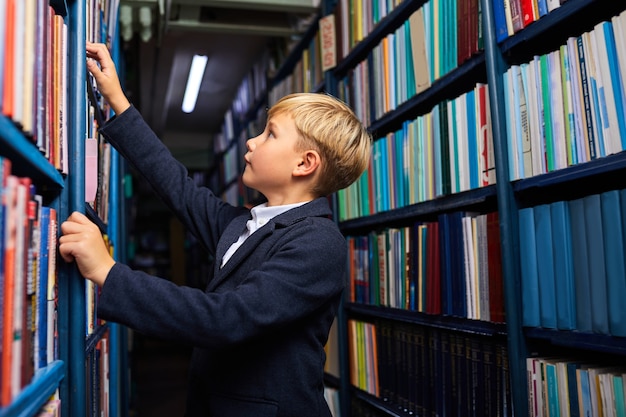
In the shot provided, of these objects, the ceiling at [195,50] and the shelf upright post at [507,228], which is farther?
the ceiling at [195,50]

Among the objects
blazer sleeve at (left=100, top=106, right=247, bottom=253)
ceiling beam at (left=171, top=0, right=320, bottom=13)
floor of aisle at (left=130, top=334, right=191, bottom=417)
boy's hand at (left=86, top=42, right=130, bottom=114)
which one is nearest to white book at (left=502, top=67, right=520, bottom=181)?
blazer sleeve at (left=100, top=106, right=247, bottom=253)

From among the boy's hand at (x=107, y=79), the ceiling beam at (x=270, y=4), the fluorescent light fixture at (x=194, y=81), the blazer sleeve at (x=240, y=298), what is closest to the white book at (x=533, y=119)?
the blazer sleeve at (x=240, y=298)

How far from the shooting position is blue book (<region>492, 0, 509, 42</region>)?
137 cm

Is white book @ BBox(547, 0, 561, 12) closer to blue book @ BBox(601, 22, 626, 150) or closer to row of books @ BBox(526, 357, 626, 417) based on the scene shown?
blue book @ BBox(601, 22, 626, 150)

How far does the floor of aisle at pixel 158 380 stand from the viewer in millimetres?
3492

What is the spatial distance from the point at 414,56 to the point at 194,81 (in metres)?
3.26

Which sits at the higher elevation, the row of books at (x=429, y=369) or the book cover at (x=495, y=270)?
the book cover at (x=495, y=270)

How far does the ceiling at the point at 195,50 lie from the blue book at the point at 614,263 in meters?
1.84

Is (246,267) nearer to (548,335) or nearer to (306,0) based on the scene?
(548,335)

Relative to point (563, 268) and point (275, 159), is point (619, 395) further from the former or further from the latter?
point (275, 159)

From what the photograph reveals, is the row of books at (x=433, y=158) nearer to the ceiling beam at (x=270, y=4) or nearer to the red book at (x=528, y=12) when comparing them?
the red book at (x=528, y=12)

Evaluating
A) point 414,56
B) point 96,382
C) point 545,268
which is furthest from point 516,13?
point 96,382

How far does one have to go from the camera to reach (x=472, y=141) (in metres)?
1.50

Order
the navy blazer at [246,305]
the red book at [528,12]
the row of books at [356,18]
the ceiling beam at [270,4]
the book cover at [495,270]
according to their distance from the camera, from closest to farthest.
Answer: the navy blazer at [246,305]
the red book at [528,12]
the book cover at [495,270]
the row of books at [356,18]
the ceiling beam at [270,4]
